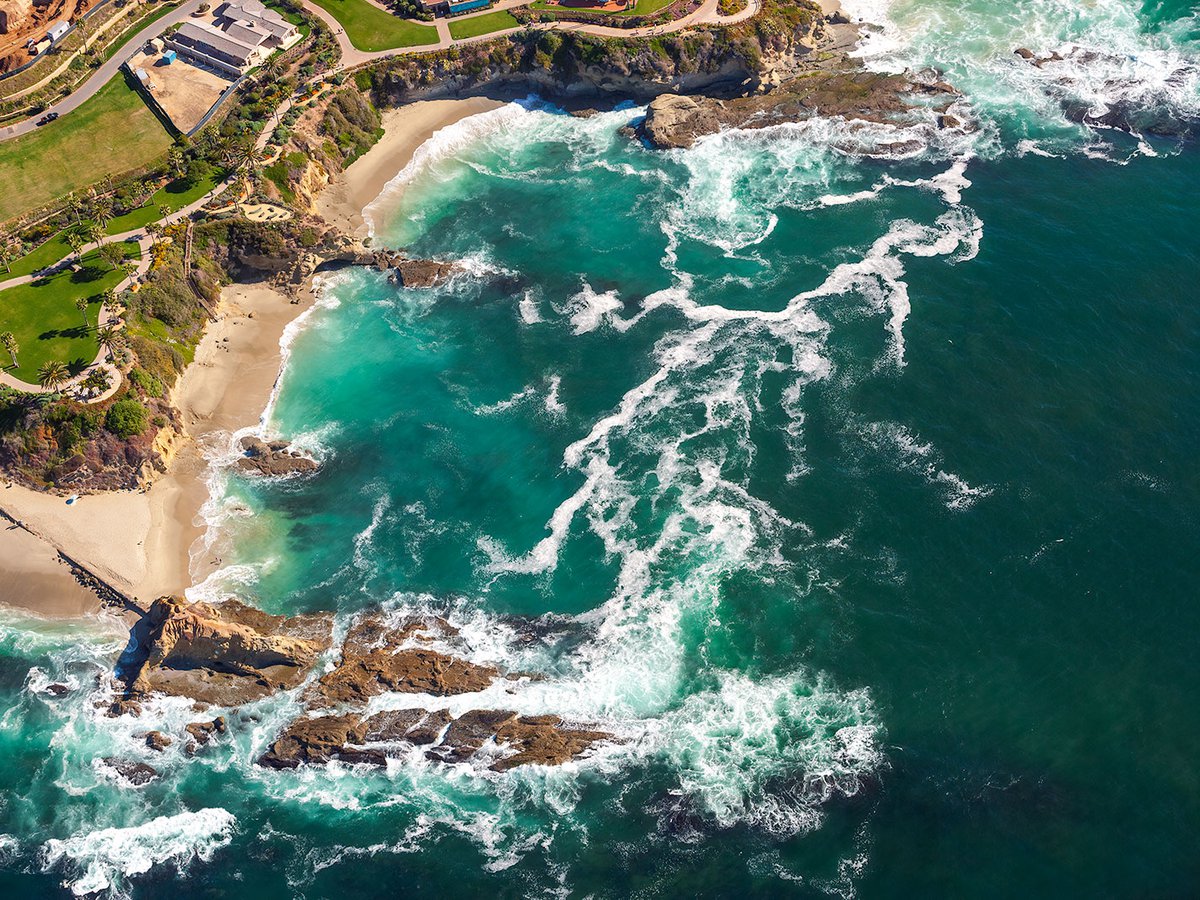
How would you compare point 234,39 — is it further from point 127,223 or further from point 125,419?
point 125,419

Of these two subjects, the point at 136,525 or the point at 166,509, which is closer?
the point at 136,525

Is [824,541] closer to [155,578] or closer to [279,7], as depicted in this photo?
[155,578]

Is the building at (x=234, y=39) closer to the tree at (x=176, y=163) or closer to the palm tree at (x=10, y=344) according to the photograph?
the tree at (x=176, y=163)

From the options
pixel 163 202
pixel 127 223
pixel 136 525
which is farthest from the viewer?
pixel 163 202

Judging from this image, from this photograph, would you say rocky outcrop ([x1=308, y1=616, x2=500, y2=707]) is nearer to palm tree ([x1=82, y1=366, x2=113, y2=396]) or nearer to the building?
palm tree ([x1=82, y1=366, x2=113, y2=396])

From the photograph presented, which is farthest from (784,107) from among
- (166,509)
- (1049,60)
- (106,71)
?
(166,509)

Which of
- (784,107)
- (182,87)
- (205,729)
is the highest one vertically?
(182,87)
